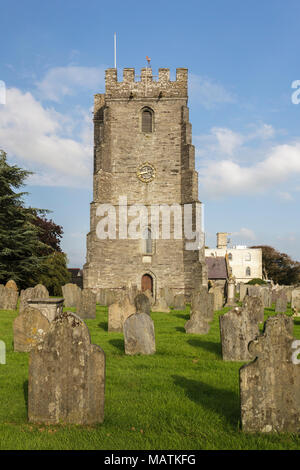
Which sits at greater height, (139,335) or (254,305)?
(254,305)

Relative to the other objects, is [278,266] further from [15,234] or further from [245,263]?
[15,234]

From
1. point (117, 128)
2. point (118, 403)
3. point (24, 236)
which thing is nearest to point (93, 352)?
point (118, 403)

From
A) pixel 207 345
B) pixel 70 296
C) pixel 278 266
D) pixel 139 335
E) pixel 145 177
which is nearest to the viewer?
pixel 139 335

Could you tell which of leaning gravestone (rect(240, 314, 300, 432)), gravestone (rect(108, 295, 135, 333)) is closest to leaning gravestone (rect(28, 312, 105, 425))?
leaning gravestone (rect(240, 314, 300, 432))

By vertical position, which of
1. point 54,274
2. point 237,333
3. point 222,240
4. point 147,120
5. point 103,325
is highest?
point 147,120

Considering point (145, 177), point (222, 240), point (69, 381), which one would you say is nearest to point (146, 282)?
point (145, 177)

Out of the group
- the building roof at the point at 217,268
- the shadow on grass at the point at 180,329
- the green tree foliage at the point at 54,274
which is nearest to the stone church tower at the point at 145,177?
the green tree foliage at the point at 54,274

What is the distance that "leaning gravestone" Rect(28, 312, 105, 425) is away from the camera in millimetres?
4262

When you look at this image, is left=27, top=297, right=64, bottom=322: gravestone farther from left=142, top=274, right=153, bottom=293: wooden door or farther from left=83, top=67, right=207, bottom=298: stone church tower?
left=142, top=274, right=153, bottom=293: wooden door

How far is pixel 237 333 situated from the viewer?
7566 millimetres

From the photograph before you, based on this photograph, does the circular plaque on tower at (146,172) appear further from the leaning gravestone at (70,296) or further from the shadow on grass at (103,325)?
the shadow on grass at (103,325)

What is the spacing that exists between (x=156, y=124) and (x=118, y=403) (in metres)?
25.5

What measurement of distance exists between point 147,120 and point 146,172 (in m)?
4.19
